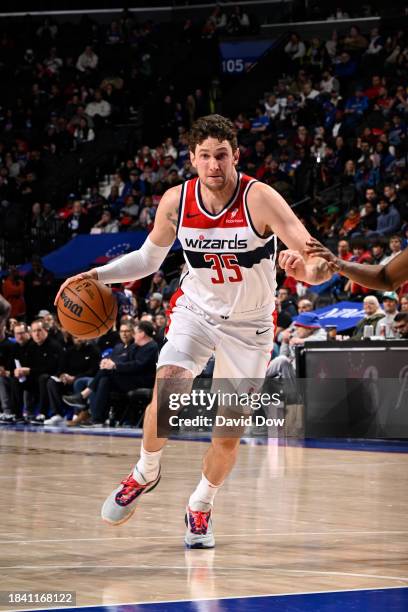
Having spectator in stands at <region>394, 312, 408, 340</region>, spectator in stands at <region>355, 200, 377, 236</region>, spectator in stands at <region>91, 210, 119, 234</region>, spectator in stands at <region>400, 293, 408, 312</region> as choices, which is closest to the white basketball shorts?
spectator in stands at <region>394, 312, 408, 340</region>

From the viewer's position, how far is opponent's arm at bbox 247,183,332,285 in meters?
5.09

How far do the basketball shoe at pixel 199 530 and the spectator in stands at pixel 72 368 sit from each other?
995 cm

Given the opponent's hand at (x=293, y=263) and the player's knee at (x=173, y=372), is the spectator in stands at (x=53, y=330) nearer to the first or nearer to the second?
the player's knee at (x=173, y=372)

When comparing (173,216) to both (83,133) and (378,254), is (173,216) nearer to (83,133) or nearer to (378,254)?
(378,254)

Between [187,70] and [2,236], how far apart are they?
20.6ft

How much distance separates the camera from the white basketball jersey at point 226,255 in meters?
5.86

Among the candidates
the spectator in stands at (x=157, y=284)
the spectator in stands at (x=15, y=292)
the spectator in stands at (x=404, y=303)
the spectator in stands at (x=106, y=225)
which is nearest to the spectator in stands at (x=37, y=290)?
the spectator in stands at (x=15, y=292)

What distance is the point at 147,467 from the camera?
6.01 metres

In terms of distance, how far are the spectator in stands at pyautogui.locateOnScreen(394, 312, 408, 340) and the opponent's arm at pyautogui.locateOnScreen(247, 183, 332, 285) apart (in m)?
6.55

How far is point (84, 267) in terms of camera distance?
20594 mm

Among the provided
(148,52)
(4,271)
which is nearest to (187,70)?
(148,52)

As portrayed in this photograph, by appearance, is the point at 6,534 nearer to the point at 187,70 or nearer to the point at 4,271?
the point at 4,271

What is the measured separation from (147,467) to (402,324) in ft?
22.1

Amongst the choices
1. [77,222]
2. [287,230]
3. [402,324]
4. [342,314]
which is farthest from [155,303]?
[287,230]
